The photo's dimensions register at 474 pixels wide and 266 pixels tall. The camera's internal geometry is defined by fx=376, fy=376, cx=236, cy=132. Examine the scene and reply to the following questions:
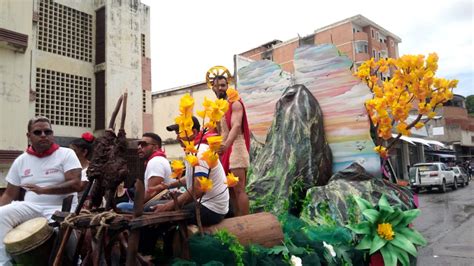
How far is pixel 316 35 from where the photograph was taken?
36156mm

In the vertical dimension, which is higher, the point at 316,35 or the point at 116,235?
the point at 316,35

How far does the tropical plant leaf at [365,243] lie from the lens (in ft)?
12.3

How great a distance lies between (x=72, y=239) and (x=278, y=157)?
11.3ft

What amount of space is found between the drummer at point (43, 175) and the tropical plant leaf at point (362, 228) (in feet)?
8.92

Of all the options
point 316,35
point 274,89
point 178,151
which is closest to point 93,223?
point 274,89

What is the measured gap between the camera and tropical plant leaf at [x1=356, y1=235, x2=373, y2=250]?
3752mm

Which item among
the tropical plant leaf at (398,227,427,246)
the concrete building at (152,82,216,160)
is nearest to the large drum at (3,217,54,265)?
the tropical plant leaf at (398,227,427,246)

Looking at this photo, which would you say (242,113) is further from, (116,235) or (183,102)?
(116,235)

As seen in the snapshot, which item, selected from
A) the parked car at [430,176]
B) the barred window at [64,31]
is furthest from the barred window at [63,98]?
the parked car at [430,176]

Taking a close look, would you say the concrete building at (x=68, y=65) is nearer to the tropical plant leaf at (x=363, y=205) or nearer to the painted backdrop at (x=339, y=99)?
the painted backdrop at (x=339, y=99)

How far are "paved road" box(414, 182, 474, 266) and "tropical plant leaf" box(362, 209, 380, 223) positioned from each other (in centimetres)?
287

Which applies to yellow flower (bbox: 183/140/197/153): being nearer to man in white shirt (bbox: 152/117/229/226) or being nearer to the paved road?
man in white shirt (bbox: 152/117/229/226)

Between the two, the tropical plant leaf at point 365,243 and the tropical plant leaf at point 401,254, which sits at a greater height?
the tropical plant leaf at point 365,243

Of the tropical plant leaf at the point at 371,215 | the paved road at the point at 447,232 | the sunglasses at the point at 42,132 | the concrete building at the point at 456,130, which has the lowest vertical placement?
the paved road at the point at 447,232
